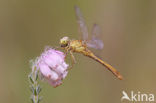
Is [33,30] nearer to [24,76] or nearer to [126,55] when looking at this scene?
[24,76]

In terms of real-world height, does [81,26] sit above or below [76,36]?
below

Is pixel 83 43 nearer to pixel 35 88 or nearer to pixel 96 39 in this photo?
pixel 96 39

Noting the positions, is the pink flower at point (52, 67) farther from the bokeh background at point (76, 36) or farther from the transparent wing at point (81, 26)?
the bokeh background at point (76, 36)

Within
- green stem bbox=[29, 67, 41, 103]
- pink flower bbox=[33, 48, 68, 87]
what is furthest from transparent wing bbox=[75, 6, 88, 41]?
green stem bbox=[29, 67, 41, 103]

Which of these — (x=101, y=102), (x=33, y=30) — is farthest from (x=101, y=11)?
(x=101, y=102)

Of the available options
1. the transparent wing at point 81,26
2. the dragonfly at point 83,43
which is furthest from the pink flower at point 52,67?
the transparent wing at point 81,26

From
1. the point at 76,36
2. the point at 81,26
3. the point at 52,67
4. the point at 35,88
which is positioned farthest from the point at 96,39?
the point at 76,36
